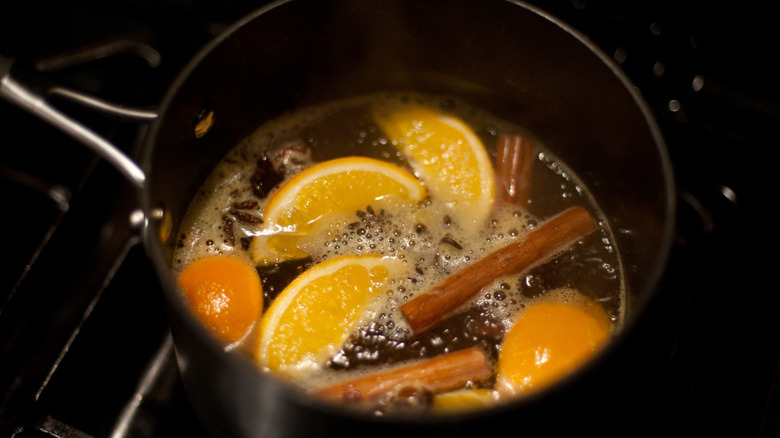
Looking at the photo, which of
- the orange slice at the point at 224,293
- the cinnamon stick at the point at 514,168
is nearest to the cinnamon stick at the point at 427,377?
the orange slice at the point at 224,293

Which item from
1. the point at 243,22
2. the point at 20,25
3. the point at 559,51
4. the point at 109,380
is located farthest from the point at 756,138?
the point at 20,25

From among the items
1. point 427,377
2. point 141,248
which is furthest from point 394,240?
point 141,248

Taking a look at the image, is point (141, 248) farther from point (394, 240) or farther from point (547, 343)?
point (547, 343)

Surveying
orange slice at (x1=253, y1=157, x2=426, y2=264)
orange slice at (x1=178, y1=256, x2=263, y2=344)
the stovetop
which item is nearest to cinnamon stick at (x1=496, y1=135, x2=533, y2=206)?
orange slice at (x1=253, y1=157, x2=426, y2=264)

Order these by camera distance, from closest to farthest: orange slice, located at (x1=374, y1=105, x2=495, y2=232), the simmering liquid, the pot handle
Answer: the pot handle < the simmering liquid < orange slice, located at (x1=374, y1=105, x2=495, y2=232)

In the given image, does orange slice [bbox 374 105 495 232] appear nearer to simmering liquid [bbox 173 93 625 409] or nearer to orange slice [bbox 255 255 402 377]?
simmering liquid [bbox 173 93 625 409]

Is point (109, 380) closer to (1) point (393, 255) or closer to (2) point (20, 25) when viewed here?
(1) point (393, 255)
